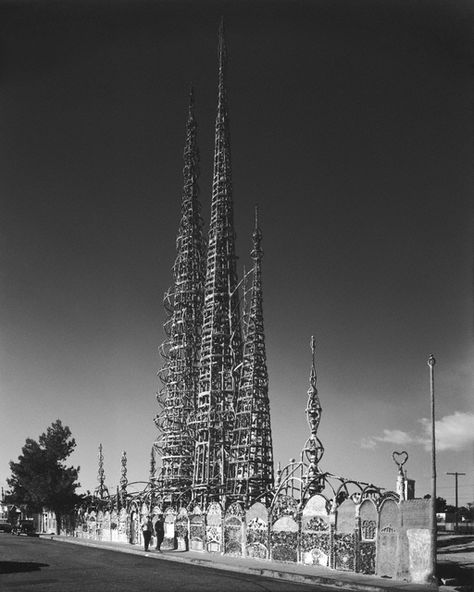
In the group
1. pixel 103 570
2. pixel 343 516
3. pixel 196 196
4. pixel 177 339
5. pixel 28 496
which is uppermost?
pixel 196 196

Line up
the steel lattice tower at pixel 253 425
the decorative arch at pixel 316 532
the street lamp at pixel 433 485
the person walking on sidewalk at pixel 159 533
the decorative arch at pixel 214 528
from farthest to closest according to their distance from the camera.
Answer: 1. the steel lattice tower at pixel 253 425
2. the person walking on sidewalk at pixel 159 533
3. the decorative arch at pixel 214 528
4. the decorative arch at pixel 316 532
5. the street lamp at pixel 433 485

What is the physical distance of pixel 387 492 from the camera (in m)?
20.2

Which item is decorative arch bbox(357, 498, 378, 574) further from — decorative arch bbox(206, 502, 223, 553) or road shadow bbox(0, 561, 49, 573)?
road shadow bbox(0, 561, 49, 573)

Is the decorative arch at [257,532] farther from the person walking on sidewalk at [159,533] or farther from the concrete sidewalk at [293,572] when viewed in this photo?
the person walking on sidewalk at [159,533]

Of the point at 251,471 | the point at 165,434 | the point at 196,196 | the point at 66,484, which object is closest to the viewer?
the point at 251,471

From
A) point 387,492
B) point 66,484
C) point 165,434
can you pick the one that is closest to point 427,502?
point 387,492

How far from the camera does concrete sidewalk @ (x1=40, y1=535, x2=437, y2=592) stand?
18227 millimetres

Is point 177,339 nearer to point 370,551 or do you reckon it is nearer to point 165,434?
point 165,434

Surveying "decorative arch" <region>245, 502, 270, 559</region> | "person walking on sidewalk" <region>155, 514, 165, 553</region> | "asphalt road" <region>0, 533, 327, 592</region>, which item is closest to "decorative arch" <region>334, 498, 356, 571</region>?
"asphalt road" <region>0, 533, 327, 592</region>

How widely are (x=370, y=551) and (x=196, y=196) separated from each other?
39.2 meters

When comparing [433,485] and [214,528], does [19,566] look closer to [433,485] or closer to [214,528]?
[214,528]

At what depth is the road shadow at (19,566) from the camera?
23125mm

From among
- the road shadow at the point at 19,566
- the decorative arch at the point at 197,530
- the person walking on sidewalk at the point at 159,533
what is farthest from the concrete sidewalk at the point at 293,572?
the road shadow at the point at 19,566

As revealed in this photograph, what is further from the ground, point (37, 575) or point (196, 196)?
point (196, 196)
